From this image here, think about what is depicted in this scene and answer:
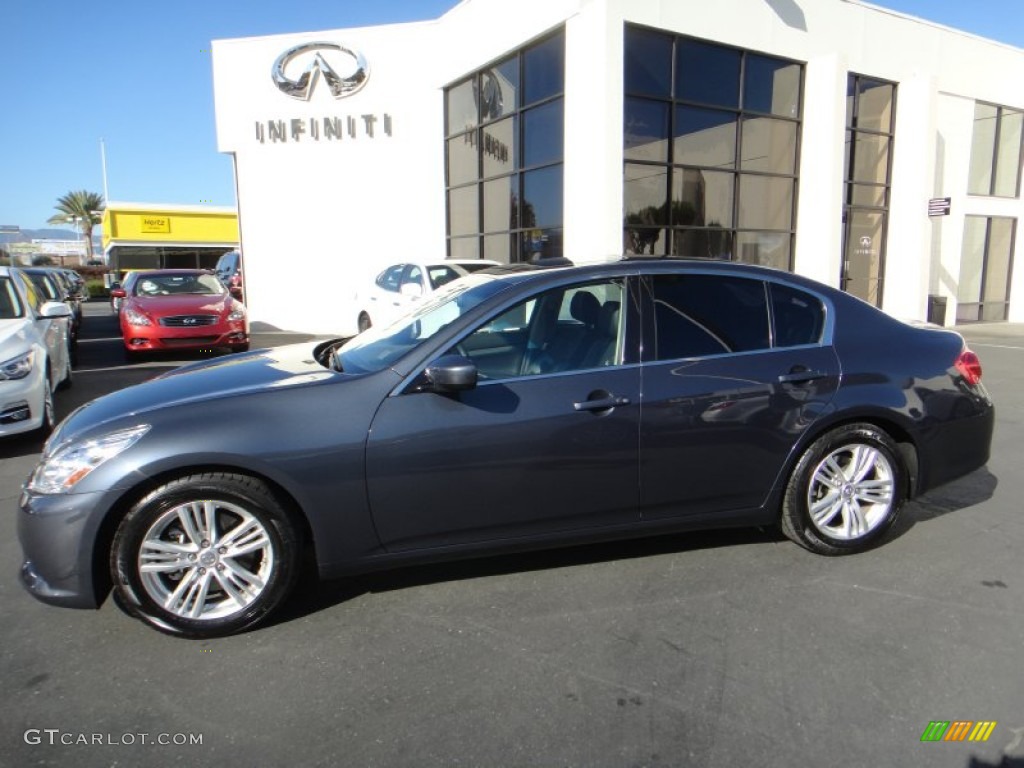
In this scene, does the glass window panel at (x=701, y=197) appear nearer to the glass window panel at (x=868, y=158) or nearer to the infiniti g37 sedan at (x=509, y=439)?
the glass window panel at (x=868, y=158)

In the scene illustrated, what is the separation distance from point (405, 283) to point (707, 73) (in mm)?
6915

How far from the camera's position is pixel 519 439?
9.83 feet

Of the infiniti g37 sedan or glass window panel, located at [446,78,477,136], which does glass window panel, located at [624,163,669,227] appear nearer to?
glass window panel, located at [446,78,477,136]

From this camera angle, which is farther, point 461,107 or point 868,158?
→ point 868,158

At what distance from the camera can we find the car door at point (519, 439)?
292 centimetres

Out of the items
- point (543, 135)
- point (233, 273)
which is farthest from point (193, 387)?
point (233, 273)

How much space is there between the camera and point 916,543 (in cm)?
383

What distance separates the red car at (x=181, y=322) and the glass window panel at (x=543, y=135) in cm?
621

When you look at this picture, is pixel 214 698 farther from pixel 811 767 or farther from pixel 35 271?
pixel 35 271

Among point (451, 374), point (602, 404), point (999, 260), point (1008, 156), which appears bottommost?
point (602, 404)

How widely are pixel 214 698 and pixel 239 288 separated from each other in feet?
62.2

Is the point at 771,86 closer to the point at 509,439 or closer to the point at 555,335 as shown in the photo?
the point at 555,335

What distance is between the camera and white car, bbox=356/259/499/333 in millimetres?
11403

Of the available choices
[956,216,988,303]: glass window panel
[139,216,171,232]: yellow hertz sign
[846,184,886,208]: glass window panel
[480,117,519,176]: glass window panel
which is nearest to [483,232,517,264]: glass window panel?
[480,117,519,176]: glass window panel
